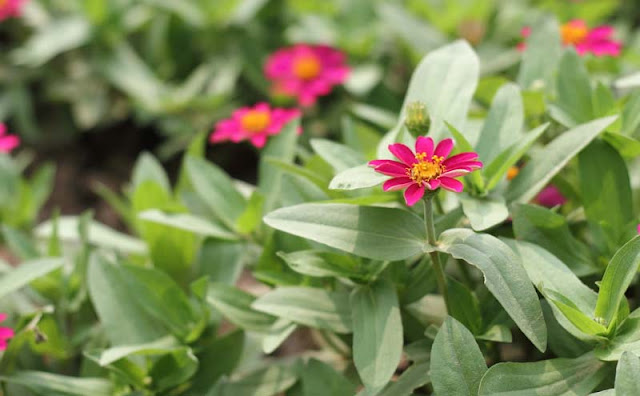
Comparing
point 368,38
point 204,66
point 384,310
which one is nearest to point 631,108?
point 384,310

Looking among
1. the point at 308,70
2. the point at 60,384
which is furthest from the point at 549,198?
the point at 60,384

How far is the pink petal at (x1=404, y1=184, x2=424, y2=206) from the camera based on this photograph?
903mm

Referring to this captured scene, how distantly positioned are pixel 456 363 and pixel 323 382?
0.78ft

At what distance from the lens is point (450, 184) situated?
91 centimetres

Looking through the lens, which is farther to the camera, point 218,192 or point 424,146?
point 218,192

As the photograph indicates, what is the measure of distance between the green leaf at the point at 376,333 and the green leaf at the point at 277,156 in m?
0.26

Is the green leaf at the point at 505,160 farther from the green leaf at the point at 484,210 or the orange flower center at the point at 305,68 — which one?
the orange flower center at the point at 305,68

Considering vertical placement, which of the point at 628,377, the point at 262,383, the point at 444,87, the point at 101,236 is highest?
→ the point at 444,87

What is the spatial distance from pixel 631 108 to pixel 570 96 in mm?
95

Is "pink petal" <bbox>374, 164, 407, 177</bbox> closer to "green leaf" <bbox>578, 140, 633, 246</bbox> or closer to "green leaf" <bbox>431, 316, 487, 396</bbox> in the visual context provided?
"green leaf" <bbox>431, 316, 487, 396</bbox>

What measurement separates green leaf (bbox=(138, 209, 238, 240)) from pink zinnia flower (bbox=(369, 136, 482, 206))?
0.42 metres

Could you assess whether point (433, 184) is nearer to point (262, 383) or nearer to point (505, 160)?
point (505, 160)

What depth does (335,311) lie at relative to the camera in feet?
3.68

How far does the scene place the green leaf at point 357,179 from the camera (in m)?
0.93
